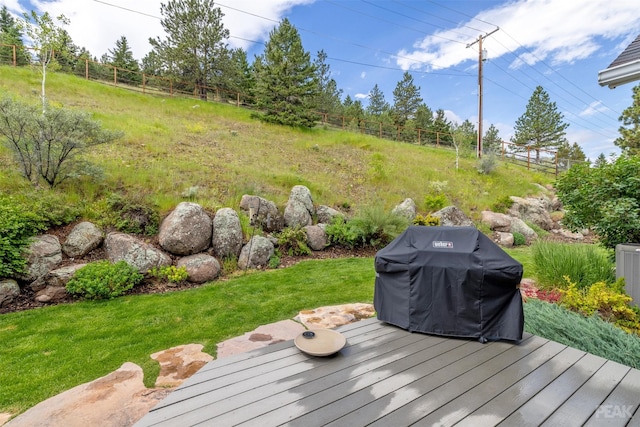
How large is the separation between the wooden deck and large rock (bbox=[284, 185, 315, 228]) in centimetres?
464

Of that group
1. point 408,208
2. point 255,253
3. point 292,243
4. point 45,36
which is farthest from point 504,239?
point 45,36

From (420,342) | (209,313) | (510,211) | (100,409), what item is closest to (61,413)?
(100,409)

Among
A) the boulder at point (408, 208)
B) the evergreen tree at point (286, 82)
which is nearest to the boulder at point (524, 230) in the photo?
the boulder at point (408, 208)

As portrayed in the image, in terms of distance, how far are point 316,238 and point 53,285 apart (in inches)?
169

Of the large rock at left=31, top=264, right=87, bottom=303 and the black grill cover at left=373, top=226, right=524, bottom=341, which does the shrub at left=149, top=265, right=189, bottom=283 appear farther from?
the black grill cover at left=373, top=226, right=524, bottom=341

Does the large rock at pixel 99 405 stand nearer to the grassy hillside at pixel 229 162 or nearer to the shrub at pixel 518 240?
the grassy hillside at pixel 229 162

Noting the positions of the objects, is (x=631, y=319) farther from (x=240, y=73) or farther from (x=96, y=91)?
(x=240, y=73)

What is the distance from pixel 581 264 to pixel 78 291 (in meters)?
6.62

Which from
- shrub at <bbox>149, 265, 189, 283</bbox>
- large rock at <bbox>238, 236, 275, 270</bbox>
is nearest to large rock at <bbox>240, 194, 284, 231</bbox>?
large rock at <bbox>238, 236, 275, 270</bbox>

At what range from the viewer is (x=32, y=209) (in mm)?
4078

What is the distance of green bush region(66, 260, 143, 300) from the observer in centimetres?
369

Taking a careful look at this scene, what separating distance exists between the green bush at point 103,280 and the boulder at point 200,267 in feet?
2.18

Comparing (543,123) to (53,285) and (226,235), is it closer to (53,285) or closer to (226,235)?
(226,235)

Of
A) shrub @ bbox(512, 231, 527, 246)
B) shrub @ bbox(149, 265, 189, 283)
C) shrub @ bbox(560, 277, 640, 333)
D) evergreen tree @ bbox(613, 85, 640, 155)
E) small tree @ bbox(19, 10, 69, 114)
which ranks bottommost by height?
shrub @ bbox(149, 265, 189, 283)
